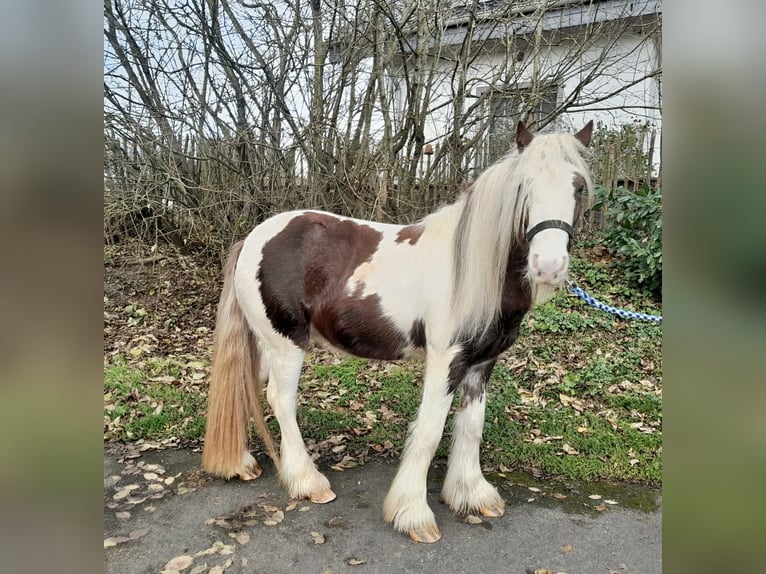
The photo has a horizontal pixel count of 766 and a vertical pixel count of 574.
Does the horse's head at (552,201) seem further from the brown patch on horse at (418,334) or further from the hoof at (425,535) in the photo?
the hoof at (425,535)

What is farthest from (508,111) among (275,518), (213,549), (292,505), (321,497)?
(213,549)

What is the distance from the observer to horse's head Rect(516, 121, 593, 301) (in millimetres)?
1750

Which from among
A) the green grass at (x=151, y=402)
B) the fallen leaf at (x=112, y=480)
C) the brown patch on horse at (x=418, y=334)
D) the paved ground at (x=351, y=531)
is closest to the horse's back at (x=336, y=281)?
the brown patch on horse at (x=418, y=334)

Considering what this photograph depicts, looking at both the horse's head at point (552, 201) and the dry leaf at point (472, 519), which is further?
the dry leaf at point (472, 519)

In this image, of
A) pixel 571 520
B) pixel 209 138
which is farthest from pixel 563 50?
pixel 571 520

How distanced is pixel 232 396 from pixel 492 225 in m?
1.79

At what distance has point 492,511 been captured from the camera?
97.0 inches

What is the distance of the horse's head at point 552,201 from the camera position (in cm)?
175

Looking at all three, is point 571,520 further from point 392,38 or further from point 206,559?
point 392,38

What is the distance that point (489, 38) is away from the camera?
214 inches

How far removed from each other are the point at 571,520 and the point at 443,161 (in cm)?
419

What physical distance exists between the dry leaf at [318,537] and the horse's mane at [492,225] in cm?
126

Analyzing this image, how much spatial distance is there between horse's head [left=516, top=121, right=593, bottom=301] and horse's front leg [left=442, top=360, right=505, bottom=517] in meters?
0.79

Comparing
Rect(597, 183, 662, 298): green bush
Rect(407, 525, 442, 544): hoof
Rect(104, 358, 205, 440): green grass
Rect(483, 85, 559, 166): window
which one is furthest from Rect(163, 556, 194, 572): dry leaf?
Rect(597, 183, 662, 298): green bush
